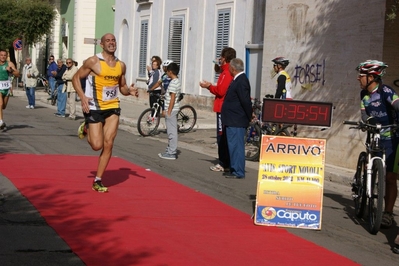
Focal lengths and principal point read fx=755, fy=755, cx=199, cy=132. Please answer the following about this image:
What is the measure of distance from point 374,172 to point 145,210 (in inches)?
109

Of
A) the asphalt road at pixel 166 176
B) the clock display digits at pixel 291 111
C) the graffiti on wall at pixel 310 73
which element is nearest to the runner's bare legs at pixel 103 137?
the asphalt road at pixel 166 176

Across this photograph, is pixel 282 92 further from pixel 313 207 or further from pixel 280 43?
pixel 313 207

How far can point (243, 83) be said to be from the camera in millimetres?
12234

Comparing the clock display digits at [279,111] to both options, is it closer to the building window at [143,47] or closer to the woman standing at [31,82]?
the woman standing at [31,82]

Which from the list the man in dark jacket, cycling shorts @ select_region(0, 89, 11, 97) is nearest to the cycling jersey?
the man in dark jacket

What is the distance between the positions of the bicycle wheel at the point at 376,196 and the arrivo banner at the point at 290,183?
1.95ft

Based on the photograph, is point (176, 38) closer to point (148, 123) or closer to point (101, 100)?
point (148, 123)

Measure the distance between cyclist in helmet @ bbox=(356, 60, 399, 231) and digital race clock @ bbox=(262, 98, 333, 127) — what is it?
50cm

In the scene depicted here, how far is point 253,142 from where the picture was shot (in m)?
15.6

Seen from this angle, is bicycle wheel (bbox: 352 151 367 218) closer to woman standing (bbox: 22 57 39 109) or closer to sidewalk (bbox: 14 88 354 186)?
sidewalk (bbox: 14 88 354 186)

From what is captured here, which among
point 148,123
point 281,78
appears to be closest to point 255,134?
point 281,78

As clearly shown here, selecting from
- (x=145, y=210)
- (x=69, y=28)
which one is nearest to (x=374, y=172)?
(x=145, y=210)

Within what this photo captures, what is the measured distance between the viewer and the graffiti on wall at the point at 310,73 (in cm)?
1555

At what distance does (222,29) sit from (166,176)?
14.0 m
